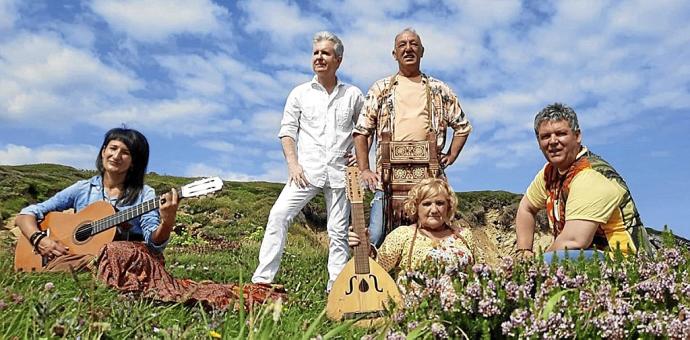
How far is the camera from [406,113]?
6.40 metres

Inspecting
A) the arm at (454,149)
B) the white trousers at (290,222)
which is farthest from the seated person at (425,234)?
the white trousers at (290,222)

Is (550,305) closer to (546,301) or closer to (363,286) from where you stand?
(546,301)

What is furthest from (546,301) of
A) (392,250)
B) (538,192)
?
(538,192)

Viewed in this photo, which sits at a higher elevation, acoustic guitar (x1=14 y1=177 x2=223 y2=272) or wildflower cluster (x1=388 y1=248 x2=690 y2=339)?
acoustic guitar (x1=14 y1=177 x2=223 y2=272)

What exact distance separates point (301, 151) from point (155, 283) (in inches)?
79.9

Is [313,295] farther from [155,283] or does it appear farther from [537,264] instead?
[537,264]

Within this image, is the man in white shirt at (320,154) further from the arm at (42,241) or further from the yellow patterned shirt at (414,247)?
the arm at (42,241)

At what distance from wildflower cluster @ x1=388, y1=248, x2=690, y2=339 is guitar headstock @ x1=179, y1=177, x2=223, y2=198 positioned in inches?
133

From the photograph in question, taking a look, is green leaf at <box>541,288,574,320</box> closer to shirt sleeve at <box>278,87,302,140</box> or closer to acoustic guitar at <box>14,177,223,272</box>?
acoustic guitar at <box>14,177,223,272</box>

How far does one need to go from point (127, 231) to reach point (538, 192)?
3.75 m

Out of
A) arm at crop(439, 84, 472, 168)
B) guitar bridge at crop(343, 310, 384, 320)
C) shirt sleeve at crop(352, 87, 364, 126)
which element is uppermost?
shirt sleeve at crop(352, 87, 364, 126)

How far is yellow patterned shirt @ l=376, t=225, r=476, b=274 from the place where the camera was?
17.9ft

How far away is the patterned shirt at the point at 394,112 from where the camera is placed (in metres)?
6.44

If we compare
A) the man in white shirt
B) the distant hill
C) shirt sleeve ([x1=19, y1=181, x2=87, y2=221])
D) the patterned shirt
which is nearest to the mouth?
the patterned shirt
